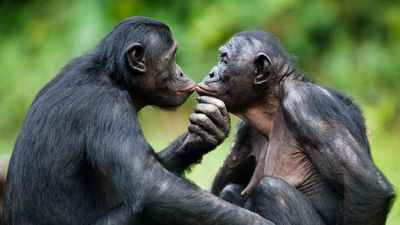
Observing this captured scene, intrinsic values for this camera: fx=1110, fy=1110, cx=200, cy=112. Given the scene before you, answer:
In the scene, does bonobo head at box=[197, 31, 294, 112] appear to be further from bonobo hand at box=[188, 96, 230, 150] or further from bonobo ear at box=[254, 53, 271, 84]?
bonobo hand at box=[188, 96, 230, 150]

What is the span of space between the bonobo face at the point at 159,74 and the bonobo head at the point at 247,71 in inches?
6.0

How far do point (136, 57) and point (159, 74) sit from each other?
22 cm

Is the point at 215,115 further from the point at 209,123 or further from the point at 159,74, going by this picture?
the point at 159,74

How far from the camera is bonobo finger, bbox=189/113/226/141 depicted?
7137mm

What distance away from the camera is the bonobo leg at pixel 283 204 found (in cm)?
711

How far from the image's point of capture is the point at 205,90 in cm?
761

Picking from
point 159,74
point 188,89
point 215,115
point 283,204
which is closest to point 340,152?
point 283,204

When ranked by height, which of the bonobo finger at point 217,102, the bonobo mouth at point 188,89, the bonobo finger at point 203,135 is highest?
the bonobo mouth at point 188,89

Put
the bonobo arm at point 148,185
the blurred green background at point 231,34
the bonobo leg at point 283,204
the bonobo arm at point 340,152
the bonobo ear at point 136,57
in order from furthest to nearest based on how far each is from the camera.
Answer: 1. the blurred green background at point 231,34
2. the bonobo ear at point 136,57
3. the bonobo leg at point 283,204
4. the bonobo arm at point 340,152
5. the bonobo arm at point 148,185

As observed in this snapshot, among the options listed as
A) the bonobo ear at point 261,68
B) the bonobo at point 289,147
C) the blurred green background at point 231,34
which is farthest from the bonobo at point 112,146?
the blurred green background at point 231,34

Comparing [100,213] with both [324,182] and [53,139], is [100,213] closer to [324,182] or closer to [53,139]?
[53,139]

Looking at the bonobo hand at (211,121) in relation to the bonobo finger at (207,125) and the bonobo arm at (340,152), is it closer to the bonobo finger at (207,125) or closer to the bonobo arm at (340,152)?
the bonobo finger at (207,125)

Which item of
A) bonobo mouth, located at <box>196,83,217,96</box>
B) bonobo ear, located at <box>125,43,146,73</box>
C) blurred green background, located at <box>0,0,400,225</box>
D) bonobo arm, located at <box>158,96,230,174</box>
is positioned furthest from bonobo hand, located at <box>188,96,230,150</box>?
blurred green background, located at <box>0,0,400,225</box>

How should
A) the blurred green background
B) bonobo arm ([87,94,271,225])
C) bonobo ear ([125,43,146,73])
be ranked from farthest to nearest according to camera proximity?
1. the blurred green background
2. bonobo ear ([125,43,146,73])
3. bonobo arm ([87,94,271,225])
